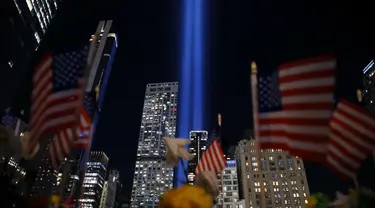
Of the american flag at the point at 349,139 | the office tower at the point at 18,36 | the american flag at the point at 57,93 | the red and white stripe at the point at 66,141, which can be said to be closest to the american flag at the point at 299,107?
the american flag at the point at 349,139

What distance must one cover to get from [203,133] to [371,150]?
162749mm

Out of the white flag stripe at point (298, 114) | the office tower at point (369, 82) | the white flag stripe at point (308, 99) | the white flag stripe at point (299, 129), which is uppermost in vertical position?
the office tower at point (369, 82)

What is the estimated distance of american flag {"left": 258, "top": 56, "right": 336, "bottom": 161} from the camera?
335 inches

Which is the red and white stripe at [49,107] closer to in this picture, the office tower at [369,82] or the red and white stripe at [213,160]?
the red and white stripe at [213,160]

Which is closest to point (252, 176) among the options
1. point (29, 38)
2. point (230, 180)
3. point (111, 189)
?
point (230, 180)

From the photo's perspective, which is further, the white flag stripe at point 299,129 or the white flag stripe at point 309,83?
the white flag stripe at point 309,83

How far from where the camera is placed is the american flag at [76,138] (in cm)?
1086

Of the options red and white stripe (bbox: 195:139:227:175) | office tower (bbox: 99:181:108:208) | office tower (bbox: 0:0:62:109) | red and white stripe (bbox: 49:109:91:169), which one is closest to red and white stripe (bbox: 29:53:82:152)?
red and white stripe (bbox: 49:109:91:169)

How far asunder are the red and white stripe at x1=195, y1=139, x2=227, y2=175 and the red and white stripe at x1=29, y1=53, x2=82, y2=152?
6178 millimetres

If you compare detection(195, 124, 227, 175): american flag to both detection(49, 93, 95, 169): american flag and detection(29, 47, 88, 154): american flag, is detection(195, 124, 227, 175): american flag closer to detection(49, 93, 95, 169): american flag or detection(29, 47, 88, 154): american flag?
detection(49, 93, 95, 169): american flag

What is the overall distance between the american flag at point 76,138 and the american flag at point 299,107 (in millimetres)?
5963

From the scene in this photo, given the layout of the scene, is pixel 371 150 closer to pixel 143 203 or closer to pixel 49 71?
pixel 49 71

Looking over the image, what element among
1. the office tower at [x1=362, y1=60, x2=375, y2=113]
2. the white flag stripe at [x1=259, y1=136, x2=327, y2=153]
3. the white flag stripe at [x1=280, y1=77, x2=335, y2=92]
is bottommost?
the white flag stripe at [x1=259, y1=136, x2=327, y2=153]

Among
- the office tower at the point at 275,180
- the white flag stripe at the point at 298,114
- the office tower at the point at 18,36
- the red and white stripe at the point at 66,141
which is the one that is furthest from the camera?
the office tower at the point at 275,180
